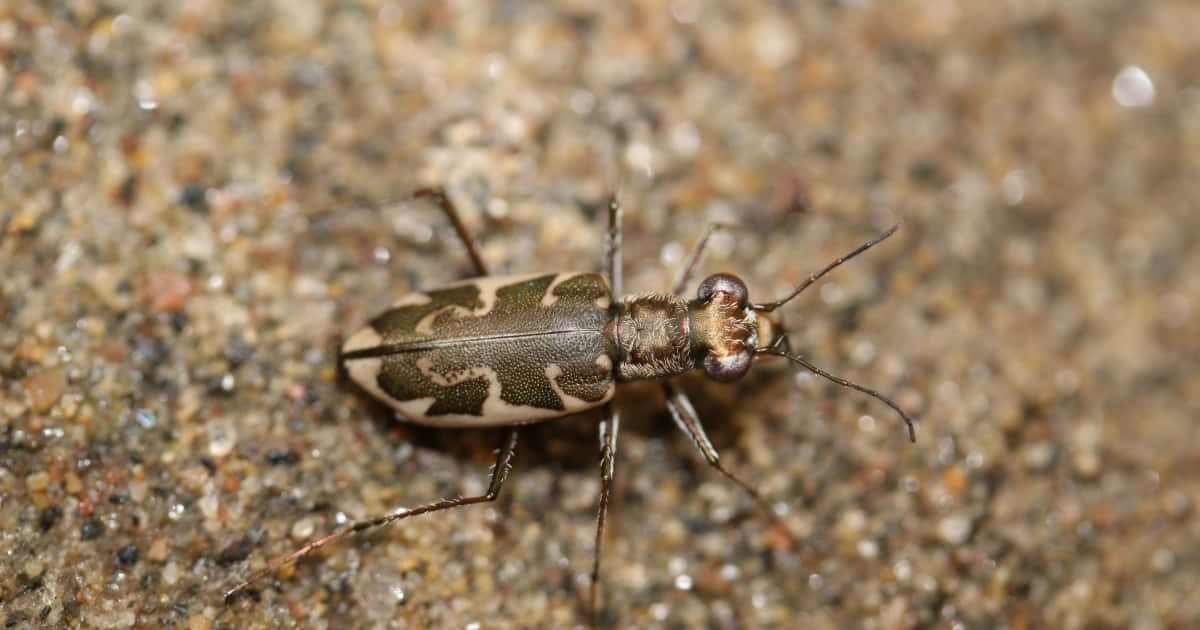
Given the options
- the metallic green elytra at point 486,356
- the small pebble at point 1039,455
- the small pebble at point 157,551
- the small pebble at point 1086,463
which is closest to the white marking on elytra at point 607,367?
the metallic green elytra at point 486,356

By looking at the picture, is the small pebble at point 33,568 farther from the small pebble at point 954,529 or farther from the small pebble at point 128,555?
the small pebble at point 954,529

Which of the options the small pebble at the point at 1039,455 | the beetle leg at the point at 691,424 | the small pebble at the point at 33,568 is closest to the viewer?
the small pebble at the point at 33,568

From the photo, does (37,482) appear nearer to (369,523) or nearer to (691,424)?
(369,523)

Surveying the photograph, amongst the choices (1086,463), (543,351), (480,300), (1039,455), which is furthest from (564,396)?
(1086,463)

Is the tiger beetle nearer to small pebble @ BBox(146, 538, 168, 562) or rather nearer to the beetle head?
the beetle head

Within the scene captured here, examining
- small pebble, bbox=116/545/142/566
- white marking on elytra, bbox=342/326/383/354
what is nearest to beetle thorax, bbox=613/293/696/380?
white marking on elytra, bbox=342/326/383/354

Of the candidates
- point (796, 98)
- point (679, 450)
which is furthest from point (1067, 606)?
point (796, 98)
